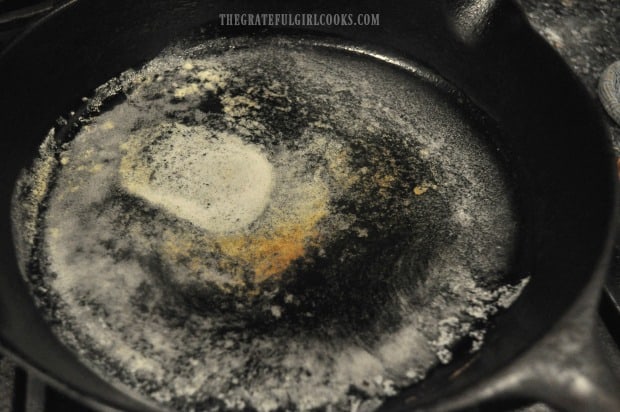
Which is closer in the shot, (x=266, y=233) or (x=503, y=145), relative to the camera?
(x=266, y=233)

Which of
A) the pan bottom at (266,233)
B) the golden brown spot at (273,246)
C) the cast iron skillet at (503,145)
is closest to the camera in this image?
the cast iron skillet at (503,145)

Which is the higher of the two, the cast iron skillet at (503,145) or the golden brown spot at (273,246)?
the cast iron skillet at (503,145)

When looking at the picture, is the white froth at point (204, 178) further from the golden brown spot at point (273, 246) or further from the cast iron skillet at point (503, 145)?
the cast iron skillet at point (503, 145)

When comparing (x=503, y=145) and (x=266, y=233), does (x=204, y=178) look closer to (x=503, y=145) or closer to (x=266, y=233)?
(x=266, y=233)

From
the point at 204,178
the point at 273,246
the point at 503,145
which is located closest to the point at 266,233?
the point at 273,246

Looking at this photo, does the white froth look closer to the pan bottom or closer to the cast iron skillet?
the pan bottom

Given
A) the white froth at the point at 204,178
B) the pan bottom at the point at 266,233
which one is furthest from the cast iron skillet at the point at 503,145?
the white froth at the point at 204,178

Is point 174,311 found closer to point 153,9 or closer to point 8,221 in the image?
point 8,221
